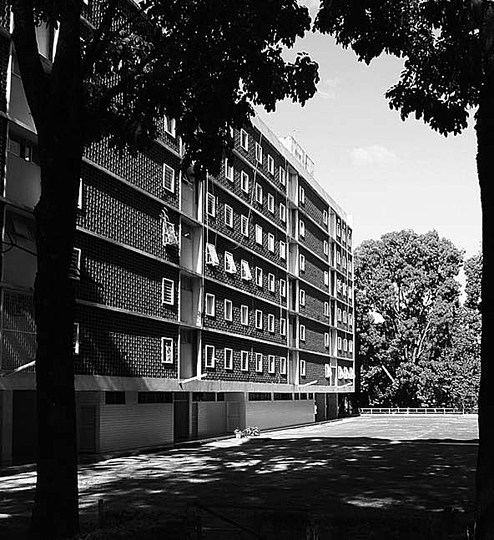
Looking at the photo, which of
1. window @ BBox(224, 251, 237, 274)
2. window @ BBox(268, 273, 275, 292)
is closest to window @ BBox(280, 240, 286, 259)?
window @ BBox(268, 273, 275, 292)

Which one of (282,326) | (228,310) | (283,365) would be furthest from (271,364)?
(228,310)

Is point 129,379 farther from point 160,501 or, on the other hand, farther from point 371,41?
point 371,41

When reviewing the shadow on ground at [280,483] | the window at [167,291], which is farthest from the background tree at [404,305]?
the window at [167,291]

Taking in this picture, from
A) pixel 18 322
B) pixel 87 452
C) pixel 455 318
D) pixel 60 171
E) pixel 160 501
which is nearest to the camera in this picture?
pixel 60 171

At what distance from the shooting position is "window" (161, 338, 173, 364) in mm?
37275

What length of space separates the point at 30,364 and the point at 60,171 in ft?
54.1

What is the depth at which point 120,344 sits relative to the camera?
33.2 meters

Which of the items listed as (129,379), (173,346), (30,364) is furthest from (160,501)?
(173,346)

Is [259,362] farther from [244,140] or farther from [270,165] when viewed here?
[244,140]

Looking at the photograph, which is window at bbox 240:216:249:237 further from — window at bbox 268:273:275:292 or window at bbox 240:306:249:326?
window at bbox 268:273:275:292

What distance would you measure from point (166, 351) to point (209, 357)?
18.6 feet

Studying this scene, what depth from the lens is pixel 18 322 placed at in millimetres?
26844

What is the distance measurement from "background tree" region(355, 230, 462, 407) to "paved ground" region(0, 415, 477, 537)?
4108cm

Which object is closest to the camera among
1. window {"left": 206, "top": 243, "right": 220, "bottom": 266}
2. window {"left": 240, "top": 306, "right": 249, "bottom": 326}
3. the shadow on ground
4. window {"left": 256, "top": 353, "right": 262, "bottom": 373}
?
the shadow on ground
